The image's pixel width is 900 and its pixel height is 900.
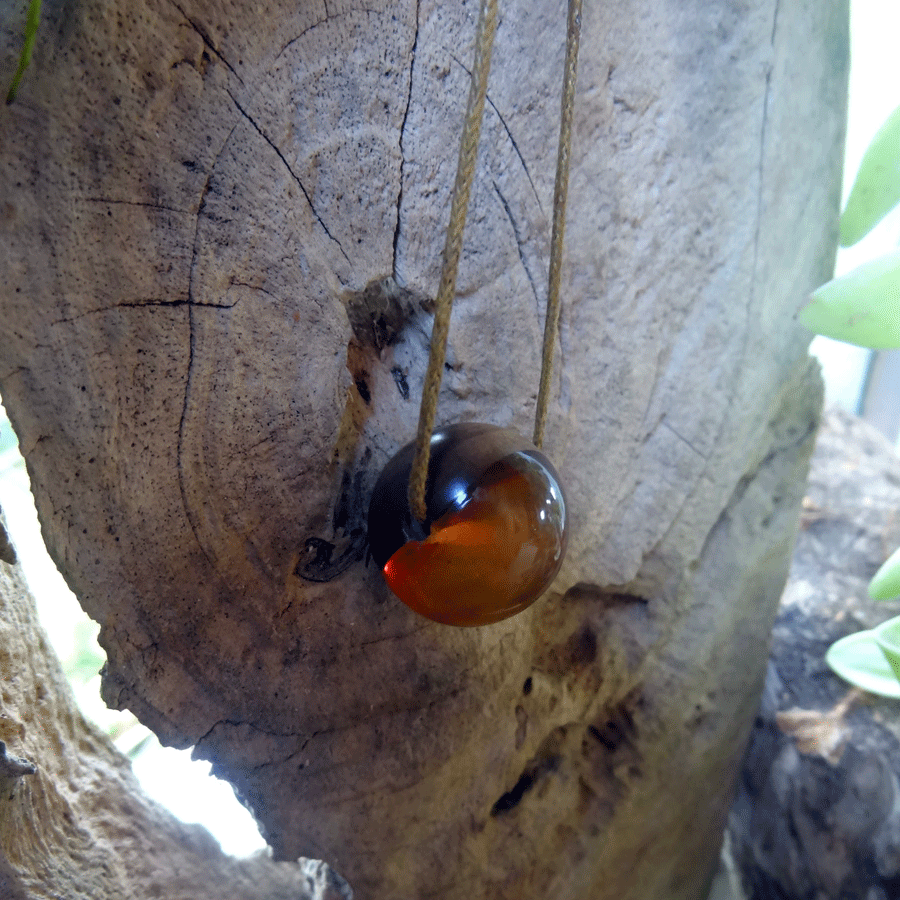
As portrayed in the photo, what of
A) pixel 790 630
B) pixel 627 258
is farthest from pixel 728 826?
pixel 627 258

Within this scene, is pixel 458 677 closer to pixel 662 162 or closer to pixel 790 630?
pixel 662 162

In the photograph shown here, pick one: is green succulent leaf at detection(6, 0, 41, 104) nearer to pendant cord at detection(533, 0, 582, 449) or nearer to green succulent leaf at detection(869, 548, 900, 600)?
pendant cord at detection(533, 0, 582, 449)

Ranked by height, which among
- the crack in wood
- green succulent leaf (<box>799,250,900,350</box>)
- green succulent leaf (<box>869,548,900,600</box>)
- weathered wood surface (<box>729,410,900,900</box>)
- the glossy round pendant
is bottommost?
weathered wood surface (<box>729,410,900,900</box>)

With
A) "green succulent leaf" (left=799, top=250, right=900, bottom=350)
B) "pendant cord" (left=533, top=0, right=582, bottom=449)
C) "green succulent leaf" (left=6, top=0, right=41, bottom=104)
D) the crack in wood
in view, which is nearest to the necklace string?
"pendant cord" (left=533, top=0, right=582, bottom=449)

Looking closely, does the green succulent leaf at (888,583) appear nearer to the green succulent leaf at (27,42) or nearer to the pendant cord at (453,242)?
the pendant cord at (453,242)

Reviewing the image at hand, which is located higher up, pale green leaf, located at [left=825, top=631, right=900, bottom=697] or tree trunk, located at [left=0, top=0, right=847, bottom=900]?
tree trunk, located at [left=0, top=0, right=847, bottom=900]

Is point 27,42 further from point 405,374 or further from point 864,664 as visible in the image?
point 864,664

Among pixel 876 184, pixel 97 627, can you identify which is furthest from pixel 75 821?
pixel 876 184
